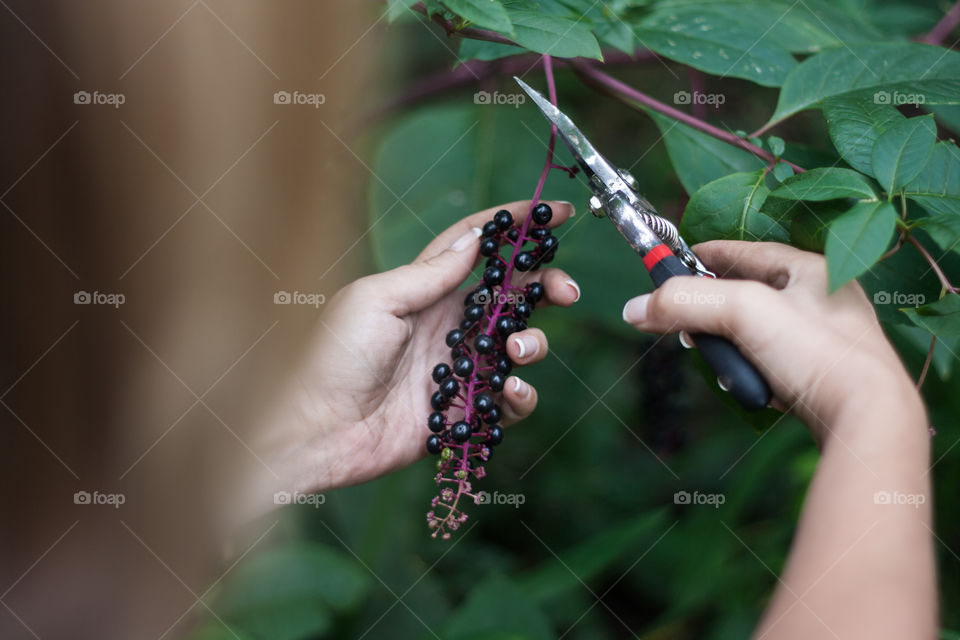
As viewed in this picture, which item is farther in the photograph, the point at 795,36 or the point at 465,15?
the point at 795,36

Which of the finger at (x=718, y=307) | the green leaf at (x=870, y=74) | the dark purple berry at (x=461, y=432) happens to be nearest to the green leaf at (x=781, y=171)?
the green leaf at (x=870, y=74)

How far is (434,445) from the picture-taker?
108 cm

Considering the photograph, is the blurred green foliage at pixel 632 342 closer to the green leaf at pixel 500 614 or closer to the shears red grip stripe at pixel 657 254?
A: the green leaf at pixel 500 614

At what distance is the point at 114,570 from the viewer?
561 millimetres

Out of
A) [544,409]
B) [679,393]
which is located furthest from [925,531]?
[544,409]

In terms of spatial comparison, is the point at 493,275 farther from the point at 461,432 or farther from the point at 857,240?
the point at 857,240

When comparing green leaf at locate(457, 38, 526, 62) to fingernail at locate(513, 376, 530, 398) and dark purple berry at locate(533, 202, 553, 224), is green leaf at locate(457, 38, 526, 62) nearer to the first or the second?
dark purple berry at locate(533, 202, 553, 224)

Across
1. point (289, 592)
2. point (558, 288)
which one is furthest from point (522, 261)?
point (289, 592)

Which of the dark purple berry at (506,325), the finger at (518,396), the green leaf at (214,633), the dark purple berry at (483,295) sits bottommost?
the green leaf at (214,633)

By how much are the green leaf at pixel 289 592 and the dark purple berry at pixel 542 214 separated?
→ 0.81 m

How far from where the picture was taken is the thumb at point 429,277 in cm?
126

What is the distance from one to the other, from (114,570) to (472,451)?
0.57 m

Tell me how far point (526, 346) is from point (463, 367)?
0.41 feet

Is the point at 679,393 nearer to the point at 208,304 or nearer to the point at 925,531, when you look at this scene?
the point at 925,531
